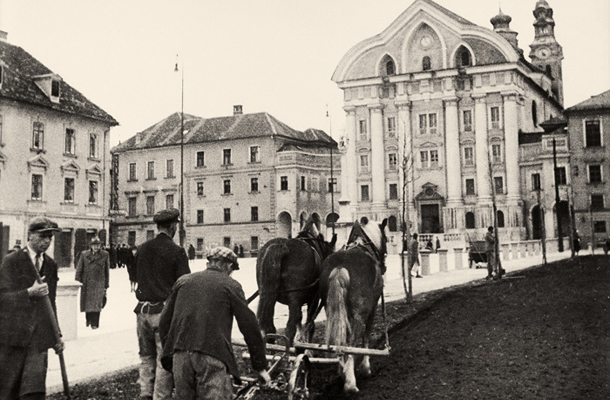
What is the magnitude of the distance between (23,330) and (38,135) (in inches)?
943

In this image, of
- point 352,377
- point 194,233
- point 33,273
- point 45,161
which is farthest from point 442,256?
point 194,233

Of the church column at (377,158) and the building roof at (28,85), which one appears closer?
the building roof at (28,85)

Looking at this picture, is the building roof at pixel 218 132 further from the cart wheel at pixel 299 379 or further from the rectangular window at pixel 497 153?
the cart wheel at pixel 299 379

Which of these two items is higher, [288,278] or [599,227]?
[599,227]

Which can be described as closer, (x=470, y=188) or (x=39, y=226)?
(x=39, y=226)

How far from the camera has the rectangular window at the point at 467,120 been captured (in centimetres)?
5735

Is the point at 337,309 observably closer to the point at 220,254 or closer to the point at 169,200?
the point at 220,254

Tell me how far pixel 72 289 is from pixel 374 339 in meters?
5.41

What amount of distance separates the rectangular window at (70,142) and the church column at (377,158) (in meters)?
31.8

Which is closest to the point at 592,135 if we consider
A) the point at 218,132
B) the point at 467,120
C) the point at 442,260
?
the point at 467,120

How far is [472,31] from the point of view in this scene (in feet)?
187

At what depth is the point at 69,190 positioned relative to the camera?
31.3 meters

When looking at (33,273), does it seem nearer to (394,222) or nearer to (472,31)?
(394,222)

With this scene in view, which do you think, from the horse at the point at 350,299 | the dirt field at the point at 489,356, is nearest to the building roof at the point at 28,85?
the dirt field at the point at 489,356
